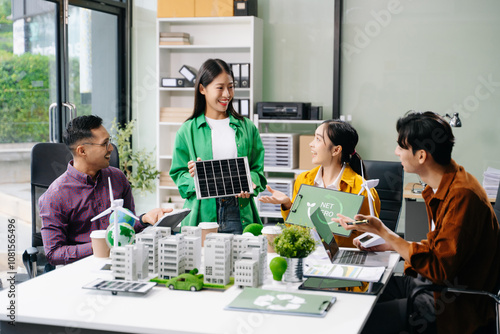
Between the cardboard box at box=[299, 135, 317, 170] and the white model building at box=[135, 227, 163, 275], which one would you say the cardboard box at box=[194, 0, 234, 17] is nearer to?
the cardboard box at box=[299, 135, 317, 170]

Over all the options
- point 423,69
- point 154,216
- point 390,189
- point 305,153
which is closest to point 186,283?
point 154,216

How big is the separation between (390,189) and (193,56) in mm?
2858

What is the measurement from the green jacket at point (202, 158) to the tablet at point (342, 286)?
101cm

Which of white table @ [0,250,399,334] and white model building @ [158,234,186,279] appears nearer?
white table @ [0,250,399,334]

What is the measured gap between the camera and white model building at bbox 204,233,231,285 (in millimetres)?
2166

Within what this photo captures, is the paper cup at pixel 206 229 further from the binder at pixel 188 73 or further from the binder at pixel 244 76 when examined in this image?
the binder at pixel 188 73

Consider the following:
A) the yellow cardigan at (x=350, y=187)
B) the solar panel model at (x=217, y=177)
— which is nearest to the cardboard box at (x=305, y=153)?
the yellow cardigan at (x=350, y=187)

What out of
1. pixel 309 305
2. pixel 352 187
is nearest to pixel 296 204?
pixel 352 187

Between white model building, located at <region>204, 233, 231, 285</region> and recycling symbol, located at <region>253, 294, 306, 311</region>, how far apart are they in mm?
221

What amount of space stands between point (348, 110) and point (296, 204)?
3013mm

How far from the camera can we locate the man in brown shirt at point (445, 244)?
2.14 meters

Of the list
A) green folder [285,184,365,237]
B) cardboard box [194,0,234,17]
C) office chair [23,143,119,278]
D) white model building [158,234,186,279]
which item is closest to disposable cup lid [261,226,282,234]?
green folder [285,184,365,237]

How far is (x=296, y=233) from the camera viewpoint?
221 centimetres

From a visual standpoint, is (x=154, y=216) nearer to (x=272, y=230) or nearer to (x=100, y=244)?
(x=100, y=244)
